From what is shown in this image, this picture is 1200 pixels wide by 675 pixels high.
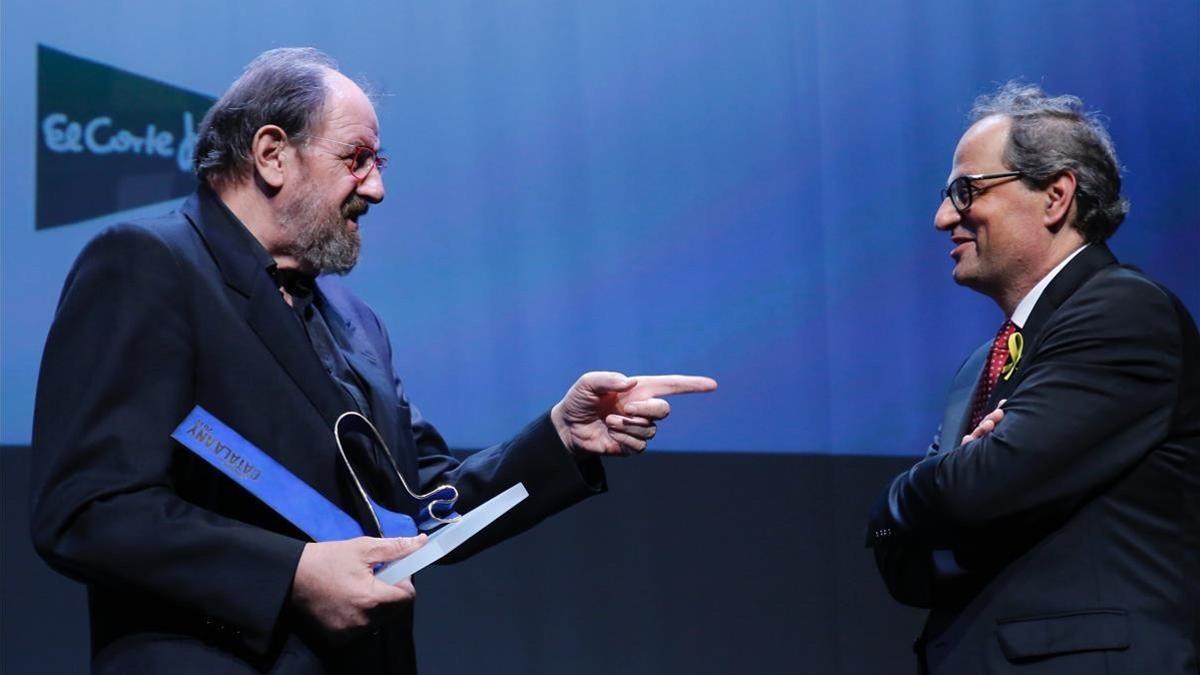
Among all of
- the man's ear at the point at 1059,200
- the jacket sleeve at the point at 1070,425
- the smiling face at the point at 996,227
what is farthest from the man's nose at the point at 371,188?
the man's ear at the point at 1059,200

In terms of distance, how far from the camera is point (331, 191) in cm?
203

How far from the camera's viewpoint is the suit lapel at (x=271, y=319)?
1.78m

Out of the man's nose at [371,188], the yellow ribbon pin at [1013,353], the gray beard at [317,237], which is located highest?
the man's nose at [371,188]

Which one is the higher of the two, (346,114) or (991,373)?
(346,114)

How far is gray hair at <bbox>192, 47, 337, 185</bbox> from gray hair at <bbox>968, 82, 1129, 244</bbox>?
4.58 feet

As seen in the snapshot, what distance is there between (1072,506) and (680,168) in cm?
197

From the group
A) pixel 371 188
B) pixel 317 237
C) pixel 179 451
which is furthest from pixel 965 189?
pixel 179 451

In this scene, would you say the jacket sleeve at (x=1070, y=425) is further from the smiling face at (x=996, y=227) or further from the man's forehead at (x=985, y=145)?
the man's forehead at (x=985, y=145)

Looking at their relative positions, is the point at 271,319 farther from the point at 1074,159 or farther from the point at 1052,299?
the point at 1074,159

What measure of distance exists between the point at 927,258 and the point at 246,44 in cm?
217

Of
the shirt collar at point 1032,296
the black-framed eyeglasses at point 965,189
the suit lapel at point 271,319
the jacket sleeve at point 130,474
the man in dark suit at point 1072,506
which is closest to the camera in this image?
the jacket sleeve at point 130,474

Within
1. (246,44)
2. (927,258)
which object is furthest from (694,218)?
(246,44)

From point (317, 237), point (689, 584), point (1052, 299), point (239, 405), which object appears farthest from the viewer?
point (689, 584)

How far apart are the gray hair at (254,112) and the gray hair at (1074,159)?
140cm
